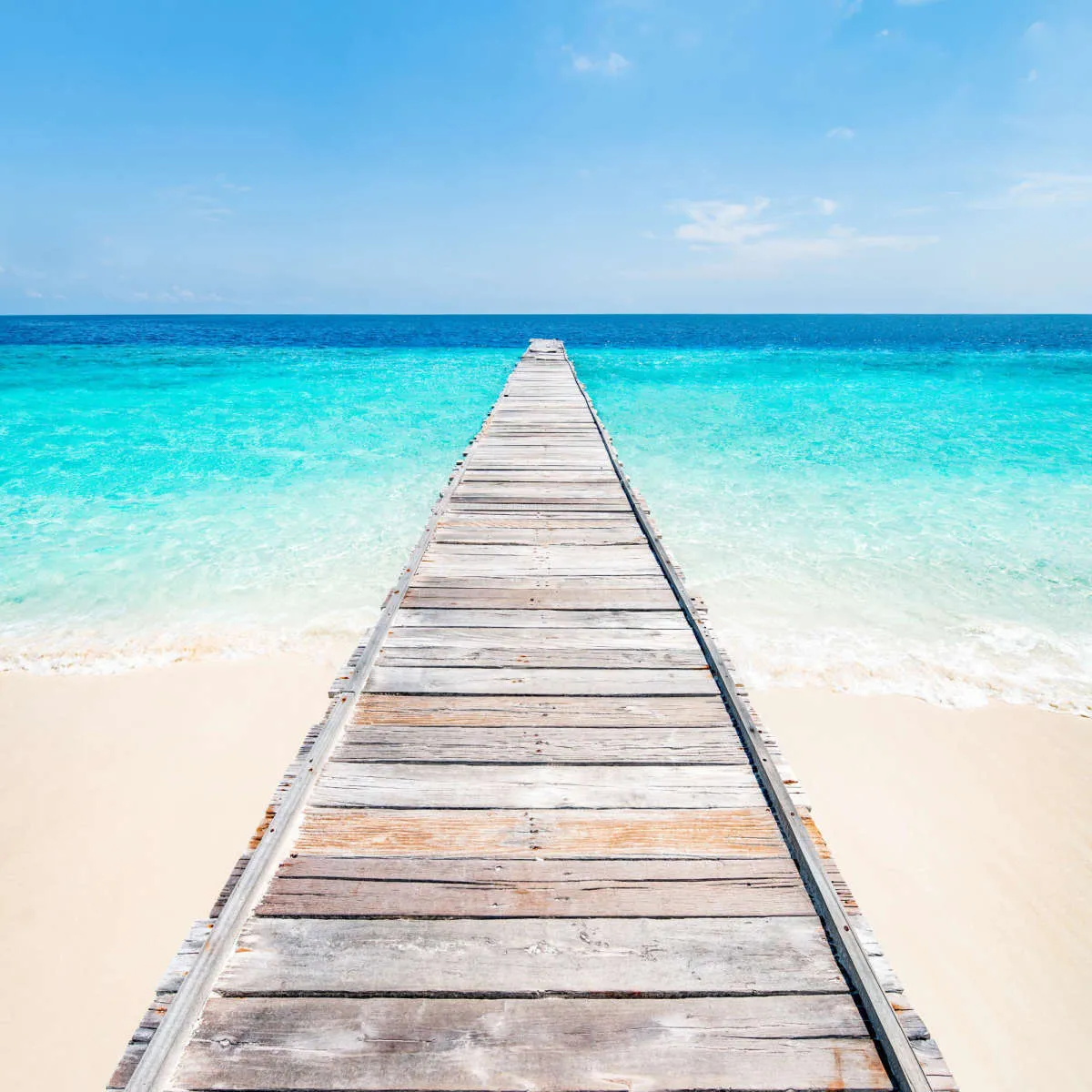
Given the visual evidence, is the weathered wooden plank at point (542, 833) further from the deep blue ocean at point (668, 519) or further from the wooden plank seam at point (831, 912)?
the deep blue ocean at point (668, 519)

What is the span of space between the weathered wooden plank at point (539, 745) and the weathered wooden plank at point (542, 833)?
12.9 inches

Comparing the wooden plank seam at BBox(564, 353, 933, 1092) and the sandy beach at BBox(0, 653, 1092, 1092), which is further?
the sandy beach at BBox(0, 653, 1092, 1092)

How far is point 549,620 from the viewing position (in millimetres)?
4238

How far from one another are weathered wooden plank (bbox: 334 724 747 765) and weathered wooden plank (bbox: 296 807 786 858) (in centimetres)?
33

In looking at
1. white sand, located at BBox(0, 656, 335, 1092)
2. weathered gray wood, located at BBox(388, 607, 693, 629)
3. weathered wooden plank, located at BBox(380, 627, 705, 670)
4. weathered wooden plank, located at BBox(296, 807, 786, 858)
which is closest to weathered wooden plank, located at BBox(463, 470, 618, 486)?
white sand, located at BBox(0, 656, 335, 1092)

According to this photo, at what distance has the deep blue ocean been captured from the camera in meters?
7.02

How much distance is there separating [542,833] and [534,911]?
1.18ft

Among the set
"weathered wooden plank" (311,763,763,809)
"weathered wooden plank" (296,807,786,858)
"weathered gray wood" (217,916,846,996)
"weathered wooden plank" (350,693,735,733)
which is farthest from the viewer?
"weathered wooden plank" (350,693,735,733)

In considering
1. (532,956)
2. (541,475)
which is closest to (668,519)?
(541,475)

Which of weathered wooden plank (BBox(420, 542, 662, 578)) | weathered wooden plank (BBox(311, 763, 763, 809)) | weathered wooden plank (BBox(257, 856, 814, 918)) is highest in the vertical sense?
weathered wooden plank (BBox(420, 542, 662, 578))

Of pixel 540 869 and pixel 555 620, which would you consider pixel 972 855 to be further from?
pixel 540 869

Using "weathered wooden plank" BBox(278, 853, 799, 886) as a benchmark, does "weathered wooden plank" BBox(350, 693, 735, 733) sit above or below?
above

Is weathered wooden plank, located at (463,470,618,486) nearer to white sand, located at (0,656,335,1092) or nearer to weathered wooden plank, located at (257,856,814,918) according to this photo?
white sand, located at (0,656,335,1092)

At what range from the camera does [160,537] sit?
394 inches
